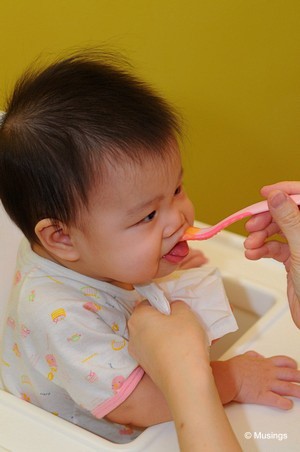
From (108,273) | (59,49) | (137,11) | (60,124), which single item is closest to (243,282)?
(108,273)

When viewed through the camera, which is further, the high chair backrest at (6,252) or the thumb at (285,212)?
the high chair backrest at (6,252)

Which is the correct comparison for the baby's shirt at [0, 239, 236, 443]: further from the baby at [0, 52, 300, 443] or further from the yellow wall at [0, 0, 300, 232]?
the yellow wall at [0, 0, 300, 232]

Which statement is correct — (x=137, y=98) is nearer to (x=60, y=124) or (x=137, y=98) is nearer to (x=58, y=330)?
(x=60, y=124)

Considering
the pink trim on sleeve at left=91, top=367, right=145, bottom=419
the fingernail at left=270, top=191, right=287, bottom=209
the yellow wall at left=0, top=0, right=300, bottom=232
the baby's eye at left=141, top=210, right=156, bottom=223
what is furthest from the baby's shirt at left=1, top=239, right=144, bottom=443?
the yellow wall at left=0, top=0, right=300, bottom=232

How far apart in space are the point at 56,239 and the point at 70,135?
11 cm

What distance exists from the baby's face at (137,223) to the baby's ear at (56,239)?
0.01 meters

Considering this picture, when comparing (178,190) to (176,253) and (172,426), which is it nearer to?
(176,253)

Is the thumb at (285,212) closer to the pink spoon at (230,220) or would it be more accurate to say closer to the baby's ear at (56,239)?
the pink spoon at (230,220)

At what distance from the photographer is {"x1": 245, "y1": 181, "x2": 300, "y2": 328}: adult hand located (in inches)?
25.1

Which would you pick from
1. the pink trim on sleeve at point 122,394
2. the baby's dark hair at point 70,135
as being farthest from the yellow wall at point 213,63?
the pink trim on sleeve at point 122,394

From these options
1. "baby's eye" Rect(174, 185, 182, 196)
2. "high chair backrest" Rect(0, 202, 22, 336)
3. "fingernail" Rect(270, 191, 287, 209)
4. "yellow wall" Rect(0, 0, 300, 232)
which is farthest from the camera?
"yellow wall" Rect(0, 0, 300, 232)

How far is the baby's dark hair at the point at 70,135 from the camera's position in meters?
0.68

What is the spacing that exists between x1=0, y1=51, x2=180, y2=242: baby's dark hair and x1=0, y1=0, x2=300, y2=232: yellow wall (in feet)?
1.95

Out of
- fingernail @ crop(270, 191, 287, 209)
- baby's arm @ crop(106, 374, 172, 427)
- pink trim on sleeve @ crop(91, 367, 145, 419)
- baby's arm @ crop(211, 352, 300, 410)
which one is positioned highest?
fingernail @ crop(270, 191, 287, 209)
